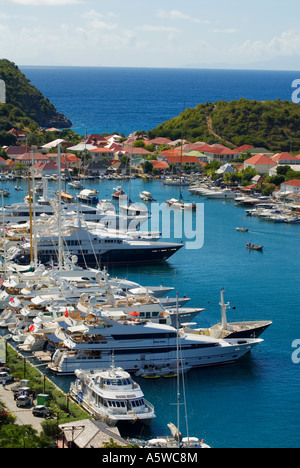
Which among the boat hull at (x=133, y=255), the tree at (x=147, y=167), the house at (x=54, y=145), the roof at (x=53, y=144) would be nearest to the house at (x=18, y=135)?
the house at (x=54, y=145)

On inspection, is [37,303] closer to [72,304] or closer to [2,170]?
[72,304]

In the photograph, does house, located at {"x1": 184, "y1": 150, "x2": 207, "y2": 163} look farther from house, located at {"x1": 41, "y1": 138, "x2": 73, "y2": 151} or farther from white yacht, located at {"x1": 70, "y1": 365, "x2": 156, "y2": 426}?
white yacht, located at {"x1": 70, "y1": 365, "x2": 156, "y2": 426}

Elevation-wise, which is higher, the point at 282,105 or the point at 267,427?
the point at 282,105

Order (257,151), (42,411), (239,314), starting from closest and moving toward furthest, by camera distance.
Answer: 1. (42,411)
2. (239,314)
3. (257,151)

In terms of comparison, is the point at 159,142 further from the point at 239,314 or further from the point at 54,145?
Result: the point at 239,314

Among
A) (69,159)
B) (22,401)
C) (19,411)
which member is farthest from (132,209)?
(19,411)

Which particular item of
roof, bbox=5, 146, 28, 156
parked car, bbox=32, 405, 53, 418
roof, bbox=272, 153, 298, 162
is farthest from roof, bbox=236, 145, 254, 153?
parked car, bbox=32, 405, 53, 418
